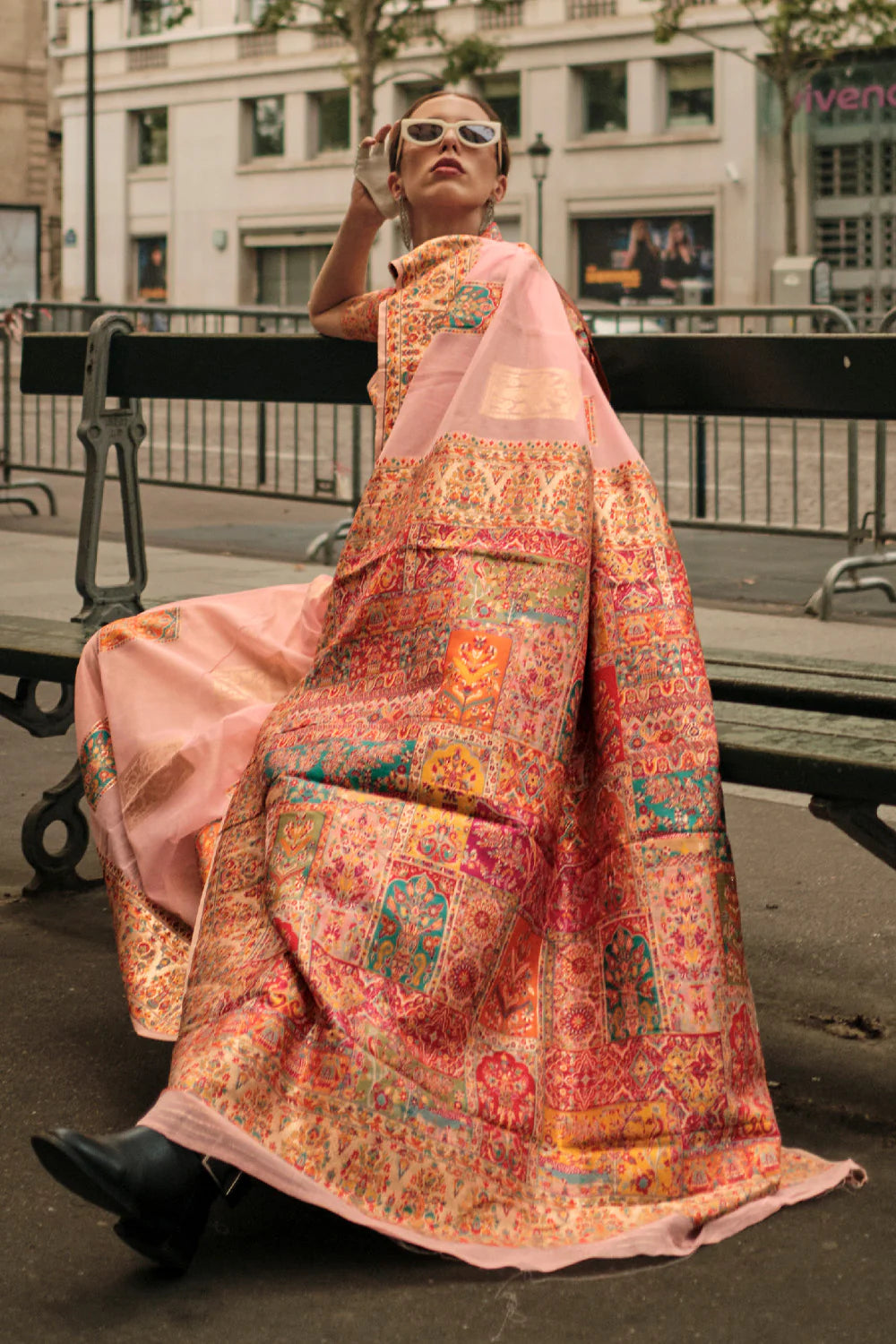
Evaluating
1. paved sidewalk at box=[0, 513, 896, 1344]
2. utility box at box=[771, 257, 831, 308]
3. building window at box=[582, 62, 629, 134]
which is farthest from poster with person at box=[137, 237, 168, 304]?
paved sidewalk at box=[0, 513, 896, 1344]

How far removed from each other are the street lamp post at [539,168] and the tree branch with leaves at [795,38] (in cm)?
367

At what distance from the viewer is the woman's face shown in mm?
3246

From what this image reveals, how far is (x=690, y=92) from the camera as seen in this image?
123 feet

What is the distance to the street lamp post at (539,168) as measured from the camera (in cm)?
3709

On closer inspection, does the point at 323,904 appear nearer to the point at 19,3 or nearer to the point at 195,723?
the point at 195,723

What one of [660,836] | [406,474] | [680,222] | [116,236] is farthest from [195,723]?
[116,236]

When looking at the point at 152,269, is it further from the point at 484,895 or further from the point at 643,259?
the point at 484,895

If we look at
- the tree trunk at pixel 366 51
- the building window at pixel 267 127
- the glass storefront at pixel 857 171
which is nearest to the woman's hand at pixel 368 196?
the tree trunk at pixel 366 51

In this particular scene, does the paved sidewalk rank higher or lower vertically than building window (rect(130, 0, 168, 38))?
lower

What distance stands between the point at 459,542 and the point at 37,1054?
1.17 metres

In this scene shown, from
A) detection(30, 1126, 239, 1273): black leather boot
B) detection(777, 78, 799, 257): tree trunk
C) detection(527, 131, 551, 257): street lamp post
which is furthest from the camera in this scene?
detection(527, 131, 551, 257): street lamp post

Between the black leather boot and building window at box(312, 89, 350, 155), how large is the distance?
42.3m

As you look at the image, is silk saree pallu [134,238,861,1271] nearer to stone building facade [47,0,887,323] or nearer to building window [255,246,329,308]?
stone building facade [47,0,887,323]

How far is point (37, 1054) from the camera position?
10.3 feet
